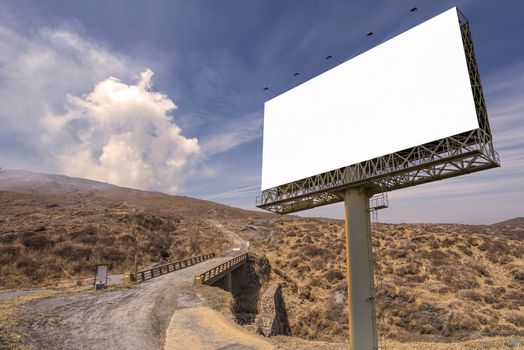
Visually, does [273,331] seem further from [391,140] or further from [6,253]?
[6,253]

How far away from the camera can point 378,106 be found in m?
17.1

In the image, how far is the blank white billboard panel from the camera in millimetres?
14469

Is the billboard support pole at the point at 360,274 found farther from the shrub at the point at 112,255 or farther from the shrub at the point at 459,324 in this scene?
the shrub at the point at 112,255

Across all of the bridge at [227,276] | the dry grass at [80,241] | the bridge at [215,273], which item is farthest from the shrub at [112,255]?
the bridge at [227,276]

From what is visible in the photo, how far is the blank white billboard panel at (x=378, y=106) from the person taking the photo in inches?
570

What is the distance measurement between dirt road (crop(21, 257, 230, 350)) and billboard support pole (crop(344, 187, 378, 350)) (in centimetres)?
1030

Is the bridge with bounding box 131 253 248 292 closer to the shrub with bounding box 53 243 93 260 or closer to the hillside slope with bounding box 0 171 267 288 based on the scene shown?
the hillside slope with bounding box 0 171 267 288

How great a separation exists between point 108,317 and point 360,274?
15.1 metres

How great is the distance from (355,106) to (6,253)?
45.7 m

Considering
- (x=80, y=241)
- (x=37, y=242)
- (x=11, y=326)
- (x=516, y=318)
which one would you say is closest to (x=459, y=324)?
(x=516, y=318)

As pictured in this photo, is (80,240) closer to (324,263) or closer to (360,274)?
(324,263)

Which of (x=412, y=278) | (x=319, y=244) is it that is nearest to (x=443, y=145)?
(x=412, y=278)

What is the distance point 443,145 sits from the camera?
47.6 feet

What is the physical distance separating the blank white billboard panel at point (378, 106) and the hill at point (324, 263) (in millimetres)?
18564
